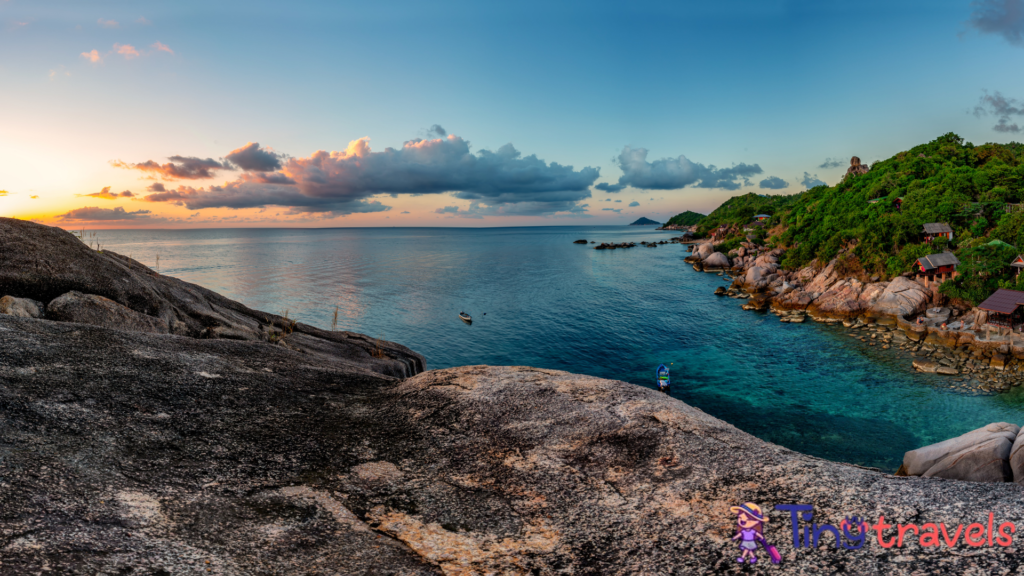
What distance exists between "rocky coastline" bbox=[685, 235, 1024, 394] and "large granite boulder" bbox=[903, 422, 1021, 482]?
819 inches

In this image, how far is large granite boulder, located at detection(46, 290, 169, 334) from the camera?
11.9 metres

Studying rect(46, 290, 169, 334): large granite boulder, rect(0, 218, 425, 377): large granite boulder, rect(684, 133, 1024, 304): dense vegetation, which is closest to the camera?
rect(46, 290, 169, 334): large granite boulder

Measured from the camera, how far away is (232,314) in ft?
62.0

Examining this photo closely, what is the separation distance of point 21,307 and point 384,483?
39.9 feet

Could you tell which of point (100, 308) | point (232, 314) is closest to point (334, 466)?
point (100, 308)

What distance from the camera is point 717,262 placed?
102m

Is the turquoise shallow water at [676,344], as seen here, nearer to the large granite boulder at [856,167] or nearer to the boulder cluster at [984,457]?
the boulder cluster at [984,457]

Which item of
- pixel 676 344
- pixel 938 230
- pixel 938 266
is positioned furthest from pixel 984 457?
pixel 938 230

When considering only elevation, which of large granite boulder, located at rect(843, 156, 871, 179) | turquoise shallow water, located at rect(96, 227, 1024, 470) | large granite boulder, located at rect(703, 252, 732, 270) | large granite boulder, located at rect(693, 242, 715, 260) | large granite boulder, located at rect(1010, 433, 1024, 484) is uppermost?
large granite boulder, located at rect(843, 156, 871, 179)

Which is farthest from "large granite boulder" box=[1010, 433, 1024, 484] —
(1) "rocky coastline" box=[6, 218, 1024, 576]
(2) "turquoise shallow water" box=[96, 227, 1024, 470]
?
(1) "rocky coastline" box=[6, 218, 1024, 576]

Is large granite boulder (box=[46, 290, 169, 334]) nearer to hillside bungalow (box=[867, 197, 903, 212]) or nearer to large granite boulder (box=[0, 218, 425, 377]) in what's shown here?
large granite boulder (box=[0, 218, 425, 377])

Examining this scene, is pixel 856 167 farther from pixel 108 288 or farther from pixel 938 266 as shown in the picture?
pixel 108 288

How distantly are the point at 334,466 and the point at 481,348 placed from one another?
1630 inches

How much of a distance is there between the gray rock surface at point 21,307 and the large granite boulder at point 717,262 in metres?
109
